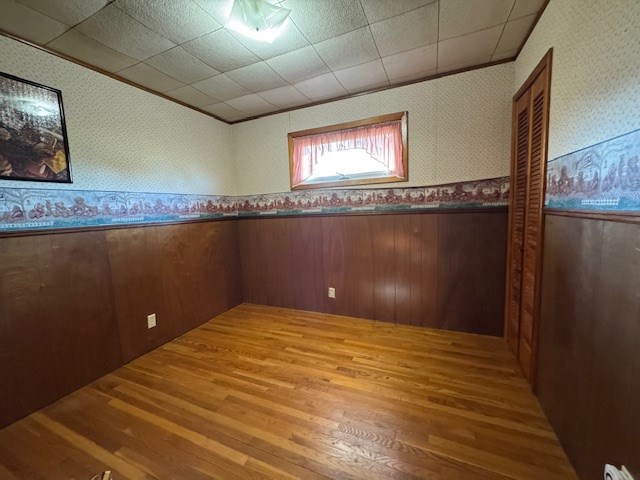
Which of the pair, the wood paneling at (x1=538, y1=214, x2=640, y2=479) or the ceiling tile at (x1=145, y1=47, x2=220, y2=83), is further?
the ceiling tile at (x1=145, y1=47, x2=220, y2=83)

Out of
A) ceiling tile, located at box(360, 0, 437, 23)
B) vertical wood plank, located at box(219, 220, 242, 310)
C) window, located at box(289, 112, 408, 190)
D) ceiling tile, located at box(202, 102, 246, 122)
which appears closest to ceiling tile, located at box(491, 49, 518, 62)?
window, located at box(289, 112, 408, 190)

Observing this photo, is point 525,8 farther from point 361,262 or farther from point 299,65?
point 361,262

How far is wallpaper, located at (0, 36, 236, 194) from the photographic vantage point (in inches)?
66.3

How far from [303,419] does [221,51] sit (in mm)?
2506

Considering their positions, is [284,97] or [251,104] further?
[251,104]

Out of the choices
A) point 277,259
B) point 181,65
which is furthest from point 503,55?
point 277,259

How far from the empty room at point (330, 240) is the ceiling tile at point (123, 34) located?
0.7 inches

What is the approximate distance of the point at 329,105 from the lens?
8.86 feet

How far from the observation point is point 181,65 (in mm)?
1963

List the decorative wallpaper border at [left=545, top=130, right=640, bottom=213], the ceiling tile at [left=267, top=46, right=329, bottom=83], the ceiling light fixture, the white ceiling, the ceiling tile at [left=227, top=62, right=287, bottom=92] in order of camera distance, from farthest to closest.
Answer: the ceiling tile at [left=227, top=62, right=287, bottom=92], the ceiling tile at [left=267, top=46, right=329, bottom=83], the white ceiling, the ceiling light fixture, the decorative wallpaper border at [left=545, top=130, right=640, bottom=213]

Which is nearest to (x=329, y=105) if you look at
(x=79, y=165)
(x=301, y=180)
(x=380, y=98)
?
(x=380, y=98)

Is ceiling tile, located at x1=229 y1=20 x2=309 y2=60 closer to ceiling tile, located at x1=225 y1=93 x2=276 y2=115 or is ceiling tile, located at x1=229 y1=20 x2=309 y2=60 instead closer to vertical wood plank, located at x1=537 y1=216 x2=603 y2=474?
ceiling tile, located at x1=225 y1=93 x2=276 y2=115

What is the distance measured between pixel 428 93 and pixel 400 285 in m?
1.84

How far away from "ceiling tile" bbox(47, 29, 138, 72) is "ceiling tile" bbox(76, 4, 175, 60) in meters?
0.06
